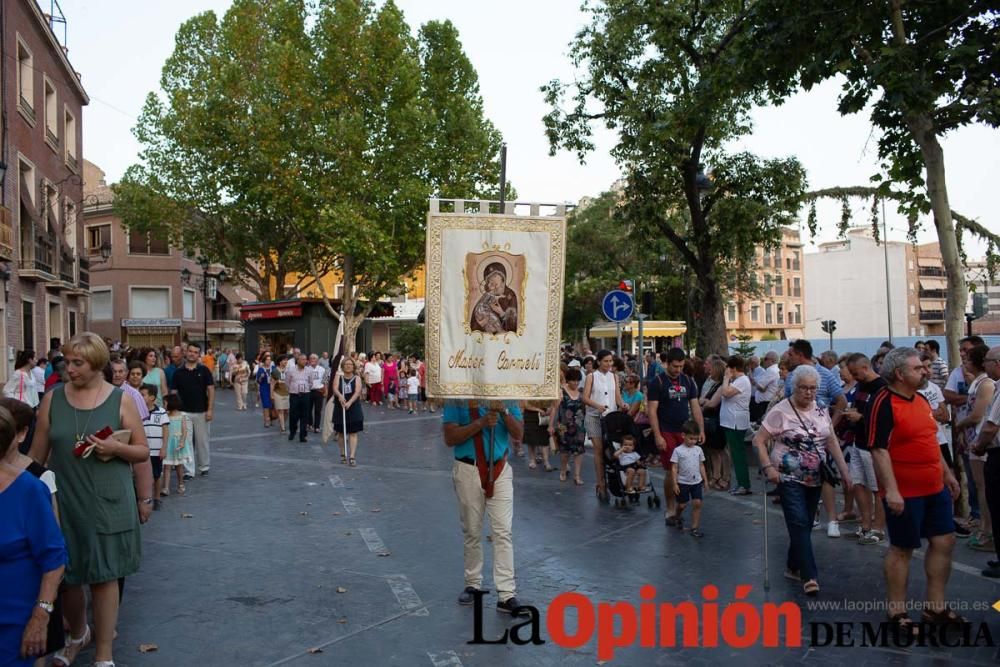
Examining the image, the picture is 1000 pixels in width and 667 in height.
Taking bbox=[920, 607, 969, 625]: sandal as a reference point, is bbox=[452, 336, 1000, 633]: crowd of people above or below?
above

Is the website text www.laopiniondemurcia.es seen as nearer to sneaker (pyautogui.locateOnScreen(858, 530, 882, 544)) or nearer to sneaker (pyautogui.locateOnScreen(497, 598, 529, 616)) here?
sneaker (pyautogui.locateOnScreen(497, 598, 529, 616))

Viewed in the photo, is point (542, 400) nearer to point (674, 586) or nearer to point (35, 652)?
point (674, 586)

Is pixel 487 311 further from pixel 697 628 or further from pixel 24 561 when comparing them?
pixel 24 561

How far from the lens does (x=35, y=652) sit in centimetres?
341

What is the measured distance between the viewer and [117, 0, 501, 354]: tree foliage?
31750 millimetres

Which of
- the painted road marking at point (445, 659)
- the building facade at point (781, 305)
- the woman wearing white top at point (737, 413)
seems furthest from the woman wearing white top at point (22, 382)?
the building facade at point (781, 305)

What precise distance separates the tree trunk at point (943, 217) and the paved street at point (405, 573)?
249 cm

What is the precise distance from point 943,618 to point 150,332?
1908 inches

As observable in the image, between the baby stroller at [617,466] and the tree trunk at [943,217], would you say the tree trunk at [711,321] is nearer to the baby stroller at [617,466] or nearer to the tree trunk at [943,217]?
the baby stroller at [617,466]

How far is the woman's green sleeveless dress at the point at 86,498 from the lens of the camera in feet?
15.3

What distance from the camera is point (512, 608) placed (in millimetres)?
5949

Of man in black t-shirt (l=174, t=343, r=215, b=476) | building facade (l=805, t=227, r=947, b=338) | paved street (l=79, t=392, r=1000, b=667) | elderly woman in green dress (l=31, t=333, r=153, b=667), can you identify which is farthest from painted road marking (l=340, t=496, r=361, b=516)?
building facade (l=805, t=227, r=947, b=338)

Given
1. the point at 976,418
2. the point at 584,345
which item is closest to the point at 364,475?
the point at 976,418

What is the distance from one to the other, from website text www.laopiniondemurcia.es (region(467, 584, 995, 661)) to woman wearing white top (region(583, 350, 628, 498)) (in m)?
4.63
